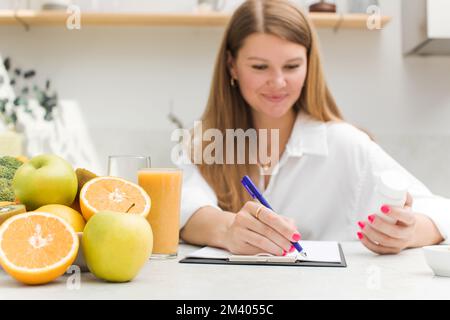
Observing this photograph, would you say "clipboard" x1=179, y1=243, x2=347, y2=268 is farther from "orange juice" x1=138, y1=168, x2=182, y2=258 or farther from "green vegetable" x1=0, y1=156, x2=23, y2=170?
"green vegetable" x1=0, y1=156, x2=23, y2=170

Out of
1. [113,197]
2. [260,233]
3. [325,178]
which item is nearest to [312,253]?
[260,233]

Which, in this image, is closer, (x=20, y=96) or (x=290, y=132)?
(x=290, y=132)

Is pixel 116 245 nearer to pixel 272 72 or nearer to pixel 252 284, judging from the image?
pixel 252 284

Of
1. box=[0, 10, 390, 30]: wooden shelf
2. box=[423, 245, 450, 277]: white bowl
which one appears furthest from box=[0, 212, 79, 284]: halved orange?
box=[0, 10, 390, 30]: wooden shelf

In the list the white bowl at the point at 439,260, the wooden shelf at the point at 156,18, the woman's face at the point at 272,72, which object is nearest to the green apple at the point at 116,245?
the white bowl at the point at 439,260

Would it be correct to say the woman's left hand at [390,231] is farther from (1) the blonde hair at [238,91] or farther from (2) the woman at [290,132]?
(1) the blonde hair at [238,91]

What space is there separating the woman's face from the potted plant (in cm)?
133

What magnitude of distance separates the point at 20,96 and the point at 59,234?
2.20 meters

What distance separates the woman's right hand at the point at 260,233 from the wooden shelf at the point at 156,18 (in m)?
1.68

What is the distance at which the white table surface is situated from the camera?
0.73 meters

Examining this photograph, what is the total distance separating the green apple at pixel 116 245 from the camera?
0.79m

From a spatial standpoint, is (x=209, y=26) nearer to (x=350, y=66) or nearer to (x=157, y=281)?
(x=350, y=66)

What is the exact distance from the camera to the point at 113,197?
3.13 feet

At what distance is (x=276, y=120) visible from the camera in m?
1.90
